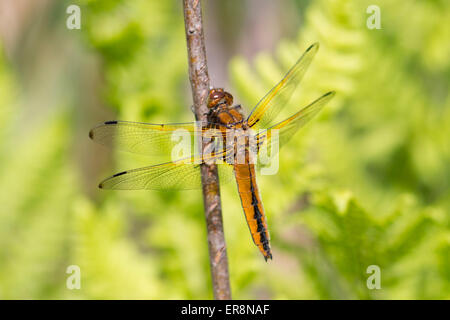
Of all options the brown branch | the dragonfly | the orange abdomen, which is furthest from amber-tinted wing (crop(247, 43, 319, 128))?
the brown branch

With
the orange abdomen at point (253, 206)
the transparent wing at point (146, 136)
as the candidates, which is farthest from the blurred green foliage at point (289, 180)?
the transparent wing at point (146, 136)

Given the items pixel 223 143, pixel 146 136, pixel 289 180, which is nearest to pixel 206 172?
pixel 223 143

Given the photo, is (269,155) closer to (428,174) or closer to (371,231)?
(371,231)

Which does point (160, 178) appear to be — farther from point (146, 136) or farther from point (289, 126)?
point (289, 126)

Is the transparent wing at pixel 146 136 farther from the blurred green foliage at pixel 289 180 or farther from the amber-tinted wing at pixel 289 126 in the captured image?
the blurred green foliage at pixel 289 180
